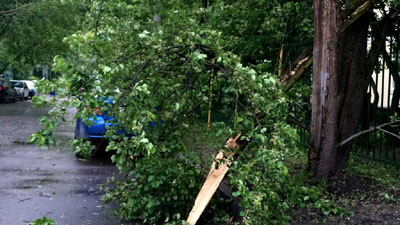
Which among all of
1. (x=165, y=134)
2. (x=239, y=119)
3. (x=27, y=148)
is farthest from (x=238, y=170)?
(x=27, y=148)

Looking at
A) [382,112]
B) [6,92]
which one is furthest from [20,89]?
[382,112]

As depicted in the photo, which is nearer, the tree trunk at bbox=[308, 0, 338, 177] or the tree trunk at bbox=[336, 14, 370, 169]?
the tree trunk at bbox=[308, 0, 338, 177]

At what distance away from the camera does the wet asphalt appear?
6004mm

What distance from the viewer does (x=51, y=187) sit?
7.62 meters

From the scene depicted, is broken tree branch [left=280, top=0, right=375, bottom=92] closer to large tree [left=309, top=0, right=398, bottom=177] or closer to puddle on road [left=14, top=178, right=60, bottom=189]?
large tree [left=309, top=0, right=398, bottom=177]

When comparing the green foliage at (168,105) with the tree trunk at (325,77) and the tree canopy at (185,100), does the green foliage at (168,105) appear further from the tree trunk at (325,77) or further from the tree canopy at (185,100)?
the tree trunk at (325,77)

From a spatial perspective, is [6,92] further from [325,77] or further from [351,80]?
[325,77]

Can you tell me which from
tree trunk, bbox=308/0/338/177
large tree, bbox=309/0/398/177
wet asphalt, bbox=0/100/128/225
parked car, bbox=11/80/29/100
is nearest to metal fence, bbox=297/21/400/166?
large tree, bbox=309/0/398/177

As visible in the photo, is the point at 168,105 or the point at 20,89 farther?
the point at 20,89

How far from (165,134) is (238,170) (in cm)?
114

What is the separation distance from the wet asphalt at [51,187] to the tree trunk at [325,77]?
264 centimetres

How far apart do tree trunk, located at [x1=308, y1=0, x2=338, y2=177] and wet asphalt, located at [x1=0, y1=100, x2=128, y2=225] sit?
2642 millimetres

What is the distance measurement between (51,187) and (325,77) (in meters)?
4.50

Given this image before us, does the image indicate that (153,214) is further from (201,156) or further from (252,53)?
(252,53)
